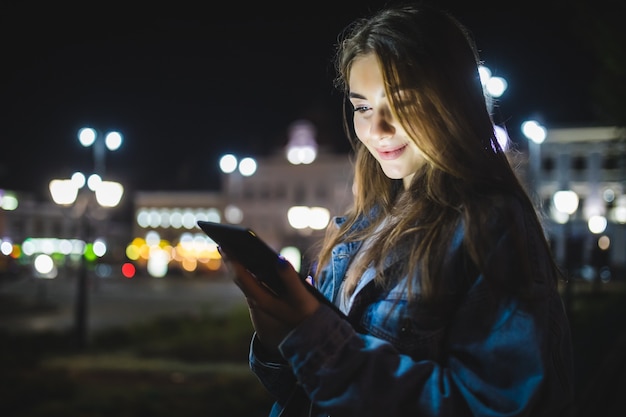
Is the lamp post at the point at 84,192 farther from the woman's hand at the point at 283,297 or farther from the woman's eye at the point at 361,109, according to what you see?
the woman's hand at the point at 283,297

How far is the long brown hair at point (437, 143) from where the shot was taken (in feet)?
5.32

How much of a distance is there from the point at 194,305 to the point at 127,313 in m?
4.76

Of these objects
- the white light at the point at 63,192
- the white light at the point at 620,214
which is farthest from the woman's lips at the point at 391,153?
the white light at the point at 620,214

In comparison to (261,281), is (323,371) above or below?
below

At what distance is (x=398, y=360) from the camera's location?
1.53 m

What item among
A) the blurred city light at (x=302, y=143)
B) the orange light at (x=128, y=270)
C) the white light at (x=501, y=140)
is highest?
the blurred city light at (x=302, y=143)

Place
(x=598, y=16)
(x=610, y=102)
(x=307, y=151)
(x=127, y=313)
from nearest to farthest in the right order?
1. (x=598, y=16)
2. (x=610, y=102)
3. (x=127, y=313)
4. (x=307, y=151)

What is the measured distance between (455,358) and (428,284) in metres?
0.17

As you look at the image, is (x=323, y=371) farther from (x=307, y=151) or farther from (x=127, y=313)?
(x=307, y=151)

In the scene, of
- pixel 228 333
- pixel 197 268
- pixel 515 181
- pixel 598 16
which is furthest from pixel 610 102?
pixel 197 268

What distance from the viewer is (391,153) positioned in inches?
72.8

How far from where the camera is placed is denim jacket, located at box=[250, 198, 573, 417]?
146 cm

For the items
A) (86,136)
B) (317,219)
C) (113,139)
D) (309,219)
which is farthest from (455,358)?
(309,219)

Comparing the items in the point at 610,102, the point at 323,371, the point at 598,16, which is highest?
the point at 598,16
